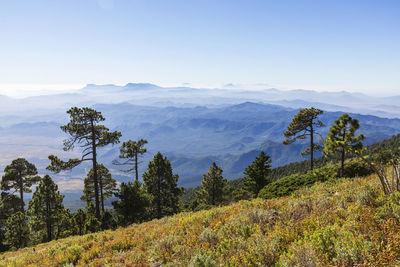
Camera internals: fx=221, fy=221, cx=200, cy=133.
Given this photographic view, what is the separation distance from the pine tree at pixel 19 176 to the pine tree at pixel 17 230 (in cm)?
694

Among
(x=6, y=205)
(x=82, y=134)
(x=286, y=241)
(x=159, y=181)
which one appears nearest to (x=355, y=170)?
(x=286, y=241)

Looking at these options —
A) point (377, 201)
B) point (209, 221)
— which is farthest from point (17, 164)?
point (377, 201)

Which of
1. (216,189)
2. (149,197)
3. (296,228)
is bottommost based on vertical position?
(216,189)

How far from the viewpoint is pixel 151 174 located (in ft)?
96.3

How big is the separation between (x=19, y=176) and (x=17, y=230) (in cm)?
886

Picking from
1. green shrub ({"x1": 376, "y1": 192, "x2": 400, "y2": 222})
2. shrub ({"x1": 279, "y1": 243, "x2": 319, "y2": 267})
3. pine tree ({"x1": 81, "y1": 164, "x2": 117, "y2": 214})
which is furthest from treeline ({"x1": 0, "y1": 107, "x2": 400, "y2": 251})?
shrub ({"x1": 279, "y1": 243, "x2": 319, "y2": 267})

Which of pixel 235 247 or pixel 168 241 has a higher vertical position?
pixel 235 247

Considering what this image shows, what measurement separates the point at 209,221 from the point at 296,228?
3786 millimetres

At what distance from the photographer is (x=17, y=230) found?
969 inches

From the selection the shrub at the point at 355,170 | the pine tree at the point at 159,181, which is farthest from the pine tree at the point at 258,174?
the shrub at the point at 355,170

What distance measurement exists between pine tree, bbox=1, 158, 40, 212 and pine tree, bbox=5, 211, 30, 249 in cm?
694

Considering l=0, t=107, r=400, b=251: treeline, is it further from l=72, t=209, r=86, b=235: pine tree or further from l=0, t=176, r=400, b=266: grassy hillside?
l=0, t=176, r=400, b=266: grassy hillside

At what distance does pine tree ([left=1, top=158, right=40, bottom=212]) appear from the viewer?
29.6 meters

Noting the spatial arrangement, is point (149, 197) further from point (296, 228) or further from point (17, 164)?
point (296, 228)
